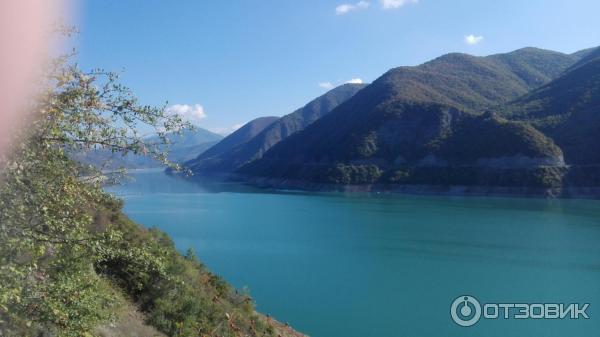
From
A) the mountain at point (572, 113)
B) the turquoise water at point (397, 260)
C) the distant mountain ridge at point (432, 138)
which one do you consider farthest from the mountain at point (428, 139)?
the turquoise water at point (397, 260)

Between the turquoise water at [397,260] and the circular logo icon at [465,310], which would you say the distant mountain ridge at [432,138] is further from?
the circular logo icon at [465,310]

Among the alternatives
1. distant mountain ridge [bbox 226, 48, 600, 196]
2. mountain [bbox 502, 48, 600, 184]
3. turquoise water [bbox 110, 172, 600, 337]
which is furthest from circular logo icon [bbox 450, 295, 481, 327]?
mountain [bbox 502, 48, 600, 184]

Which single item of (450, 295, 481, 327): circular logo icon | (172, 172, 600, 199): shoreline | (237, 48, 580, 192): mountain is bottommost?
(450, 295, 481, 327): circular logo icon

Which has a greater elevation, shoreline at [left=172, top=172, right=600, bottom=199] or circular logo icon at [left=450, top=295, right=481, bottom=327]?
shoreline at [left=172, top=172, right=600, bottom=199]

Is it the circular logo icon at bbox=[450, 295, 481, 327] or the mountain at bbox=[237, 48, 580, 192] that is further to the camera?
the mountain at bbox=[237, 48, 580, 192]

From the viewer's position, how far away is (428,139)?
89375mm

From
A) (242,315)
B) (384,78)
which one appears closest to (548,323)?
(242,315)
